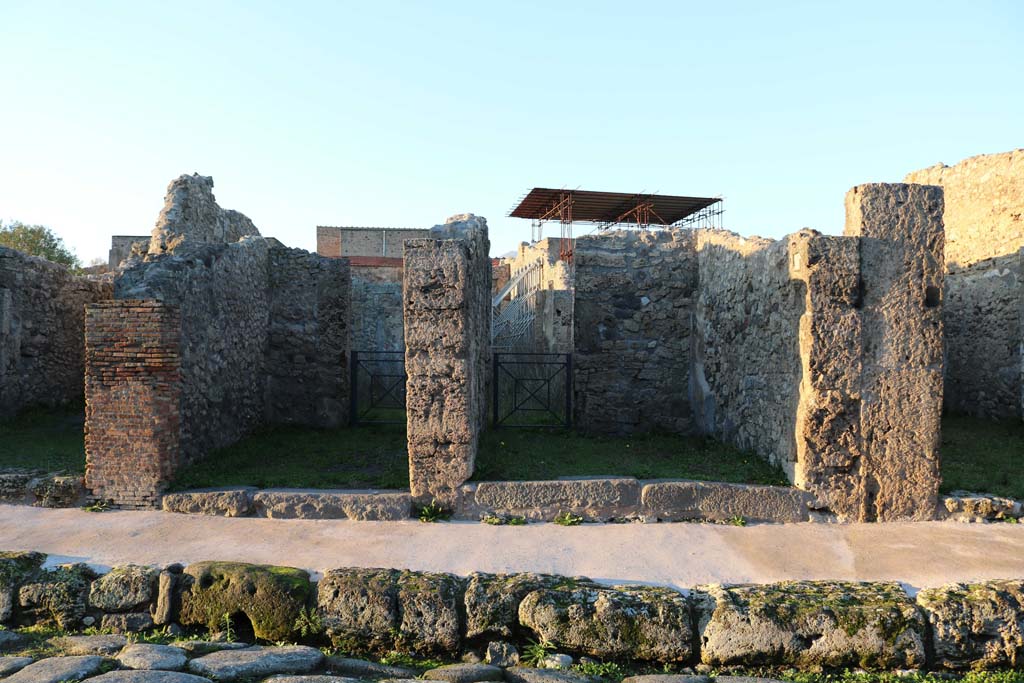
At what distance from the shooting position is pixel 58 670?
3.99 metres

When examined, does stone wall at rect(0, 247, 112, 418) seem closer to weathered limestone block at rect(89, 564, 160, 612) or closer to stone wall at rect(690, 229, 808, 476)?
weathered limestone block at rect(89, 564, 160, 612)

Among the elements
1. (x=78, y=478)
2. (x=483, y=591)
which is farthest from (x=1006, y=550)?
(x=78, y=478)

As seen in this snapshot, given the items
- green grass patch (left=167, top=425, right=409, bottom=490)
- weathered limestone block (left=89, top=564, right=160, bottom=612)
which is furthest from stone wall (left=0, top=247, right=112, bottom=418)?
weathered limestone block (left=89, top=564, right=160, bottom=612)

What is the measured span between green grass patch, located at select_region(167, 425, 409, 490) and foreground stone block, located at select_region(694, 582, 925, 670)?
3.46 m

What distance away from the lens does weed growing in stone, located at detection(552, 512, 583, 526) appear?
254 inches

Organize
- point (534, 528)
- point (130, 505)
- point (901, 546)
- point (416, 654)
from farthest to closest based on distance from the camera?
point (130, 505)
point (534, 528)
point (901, 546)
point (416, 654)

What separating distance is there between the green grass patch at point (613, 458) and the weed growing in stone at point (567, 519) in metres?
0.42

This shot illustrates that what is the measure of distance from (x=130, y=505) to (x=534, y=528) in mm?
3861

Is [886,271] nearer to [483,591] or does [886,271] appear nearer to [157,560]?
[483,591]

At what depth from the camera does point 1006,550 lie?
571 centimetres

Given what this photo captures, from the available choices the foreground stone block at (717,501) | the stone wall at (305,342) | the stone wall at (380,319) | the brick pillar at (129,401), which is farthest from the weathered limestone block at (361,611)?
the stone wall at (380,319)

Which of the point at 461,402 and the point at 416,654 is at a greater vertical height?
the point at 461,402

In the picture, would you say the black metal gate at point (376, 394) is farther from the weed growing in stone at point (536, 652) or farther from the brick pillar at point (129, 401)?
the weed growing in stone at point (536, 652)

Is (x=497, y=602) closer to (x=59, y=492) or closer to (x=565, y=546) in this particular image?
(x=565, y=546)
